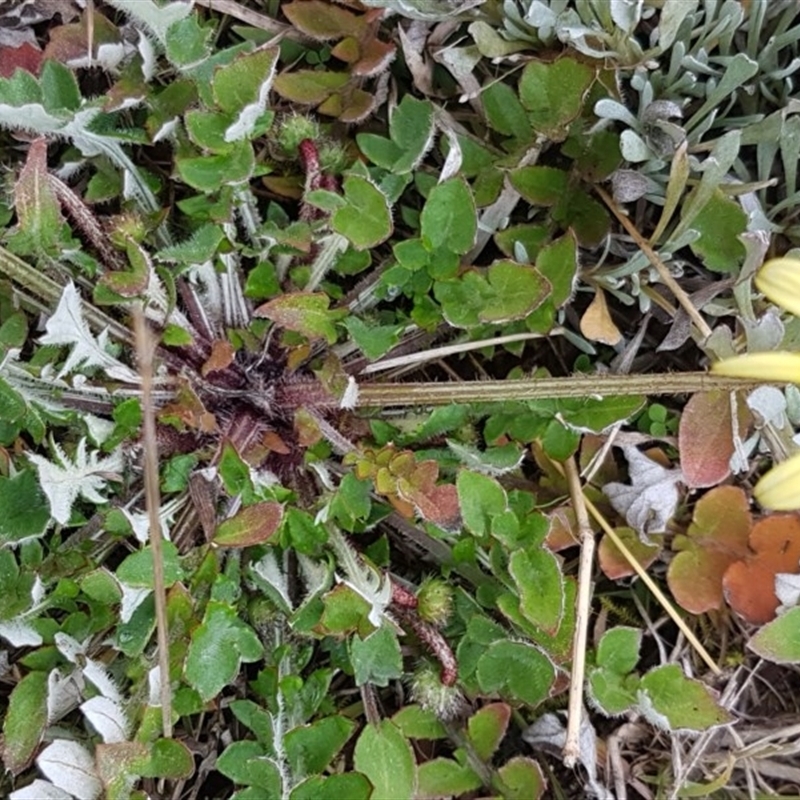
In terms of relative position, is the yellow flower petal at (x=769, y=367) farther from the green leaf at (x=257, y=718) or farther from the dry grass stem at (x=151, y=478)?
the green leaf at (x=257, y=718)

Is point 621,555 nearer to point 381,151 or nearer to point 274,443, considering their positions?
point 274,443

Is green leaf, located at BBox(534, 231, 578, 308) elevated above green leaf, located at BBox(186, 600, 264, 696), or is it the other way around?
green leaf, located at BBox(534, 231, 578, 308)

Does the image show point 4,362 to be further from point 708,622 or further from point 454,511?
point 708,622

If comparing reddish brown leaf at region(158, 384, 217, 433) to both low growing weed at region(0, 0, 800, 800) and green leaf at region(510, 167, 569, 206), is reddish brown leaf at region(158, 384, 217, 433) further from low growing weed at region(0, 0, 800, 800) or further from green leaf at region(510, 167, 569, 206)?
green leaf at region(510, 167, 569, 206)

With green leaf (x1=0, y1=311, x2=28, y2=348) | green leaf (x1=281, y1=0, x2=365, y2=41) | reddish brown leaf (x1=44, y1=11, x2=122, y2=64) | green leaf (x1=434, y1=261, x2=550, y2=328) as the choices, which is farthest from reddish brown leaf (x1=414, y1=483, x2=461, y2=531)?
reddish brown leaf (x1=44, y1=11, x2=122, y2=64)

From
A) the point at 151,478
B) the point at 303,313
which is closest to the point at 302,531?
the point at 303,313

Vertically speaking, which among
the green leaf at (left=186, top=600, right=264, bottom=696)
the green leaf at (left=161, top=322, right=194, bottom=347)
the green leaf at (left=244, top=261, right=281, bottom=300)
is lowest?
the green leaf at (left=186, top=600, right=264, bottom=696)

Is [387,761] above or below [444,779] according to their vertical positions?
above

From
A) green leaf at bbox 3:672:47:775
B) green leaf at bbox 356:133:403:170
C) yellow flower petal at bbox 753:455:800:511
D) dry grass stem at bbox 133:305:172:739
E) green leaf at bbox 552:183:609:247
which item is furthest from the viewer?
green leaf at bbox 552:183:609:247
